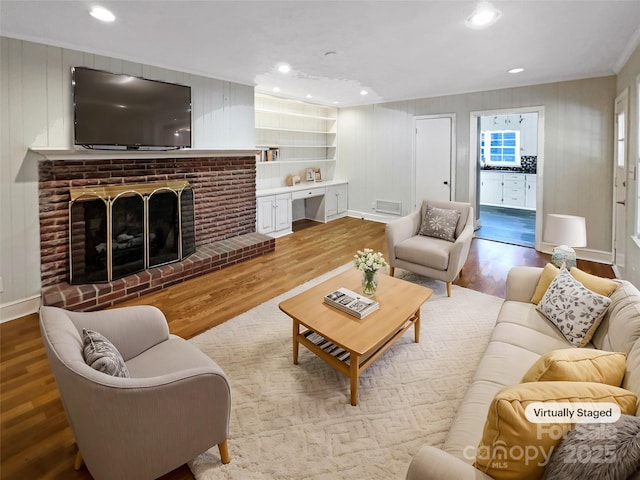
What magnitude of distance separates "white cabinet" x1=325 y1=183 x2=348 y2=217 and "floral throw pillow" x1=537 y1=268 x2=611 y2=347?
519cm

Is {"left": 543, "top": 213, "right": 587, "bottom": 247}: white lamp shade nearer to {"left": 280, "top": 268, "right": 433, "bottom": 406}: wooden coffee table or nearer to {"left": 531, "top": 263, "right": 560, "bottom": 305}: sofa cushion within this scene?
{"left": 531, "top": 263, "right": 560, "bottom": 305}: sofa cushion

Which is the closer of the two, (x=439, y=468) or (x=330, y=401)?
(x=439, y=468)

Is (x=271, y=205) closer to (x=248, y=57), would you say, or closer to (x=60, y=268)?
(x=248, y=57)

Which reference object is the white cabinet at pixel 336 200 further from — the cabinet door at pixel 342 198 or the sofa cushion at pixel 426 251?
the sofa cushion at pixel 426 251

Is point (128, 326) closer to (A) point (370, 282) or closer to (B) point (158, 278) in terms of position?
(A) point (370, 282)

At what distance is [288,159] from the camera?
683 centimetres

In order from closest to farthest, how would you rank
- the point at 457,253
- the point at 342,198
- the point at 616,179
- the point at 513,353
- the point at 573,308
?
the point at 513,353 < the point at 573,308 < the point at 457,253 < the point at 616,179 < the point at 342,198

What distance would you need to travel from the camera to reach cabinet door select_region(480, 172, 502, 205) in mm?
8703

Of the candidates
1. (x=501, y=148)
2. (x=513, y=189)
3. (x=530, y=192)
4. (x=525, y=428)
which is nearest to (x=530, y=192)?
(x=530, y=192)

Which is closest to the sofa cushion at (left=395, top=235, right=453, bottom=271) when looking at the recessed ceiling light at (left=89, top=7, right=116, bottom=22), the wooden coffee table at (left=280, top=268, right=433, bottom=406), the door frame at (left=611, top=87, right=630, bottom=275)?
the wooden coffee table at (left=280, top=268, right=433, bottom=406)

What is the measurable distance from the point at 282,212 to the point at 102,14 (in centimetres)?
375

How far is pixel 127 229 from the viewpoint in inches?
153

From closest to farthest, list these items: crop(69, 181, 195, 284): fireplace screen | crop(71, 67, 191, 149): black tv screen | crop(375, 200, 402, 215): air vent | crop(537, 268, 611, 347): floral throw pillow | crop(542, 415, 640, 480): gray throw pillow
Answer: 1. crop(542, 415, 640, 480): gray throw pillow
2. crop(537, 268, 611, 347): floral throw pillow
3. crop(71, 67, 191, 149): black tv screen
4. crop(69, 181, 195, 284): fireplace screen
5. crop(375, 200, 402, 215): air vent

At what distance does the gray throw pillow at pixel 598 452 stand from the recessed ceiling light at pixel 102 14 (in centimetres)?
356
